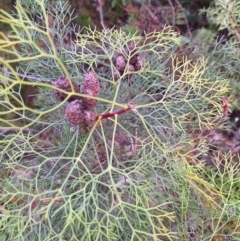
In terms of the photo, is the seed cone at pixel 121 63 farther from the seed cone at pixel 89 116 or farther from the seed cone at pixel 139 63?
the seed cone at pixel 89 116

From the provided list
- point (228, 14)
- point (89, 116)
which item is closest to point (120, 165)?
point (89, 116)

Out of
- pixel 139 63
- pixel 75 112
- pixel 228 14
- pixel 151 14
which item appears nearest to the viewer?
pixel 75 112

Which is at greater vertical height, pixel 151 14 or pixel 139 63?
pixel 139 63

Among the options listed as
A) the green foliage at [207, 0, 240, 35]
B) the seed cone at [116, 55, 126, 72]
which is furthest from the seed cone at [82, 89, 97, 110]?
the green foliage at [207, 0, 240, 35]

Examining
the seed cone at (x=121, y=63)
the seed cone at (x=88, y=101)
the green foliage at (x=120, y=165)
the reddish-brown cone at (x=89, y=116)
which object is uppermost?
the seed cone at (x=121, y=63)

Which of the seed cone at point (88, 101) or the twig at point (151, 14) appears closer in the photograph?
the seed cone at point (88, 101)

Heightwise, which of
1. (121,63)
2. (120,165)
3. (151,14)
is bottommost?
(120,165)

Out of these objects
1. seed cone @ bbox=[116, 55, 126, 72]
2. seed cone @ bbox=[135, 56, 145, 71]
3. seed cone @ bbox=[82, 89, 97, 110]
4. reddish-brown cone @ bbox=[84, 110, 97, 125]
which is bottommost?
reddish-brown cone @ bbox=[84, 110, 97, 125]

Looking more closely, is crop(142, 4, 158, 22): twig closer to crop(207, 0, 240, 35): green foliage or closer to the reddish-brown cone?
crop(207, 0, 240, 35): green foliage

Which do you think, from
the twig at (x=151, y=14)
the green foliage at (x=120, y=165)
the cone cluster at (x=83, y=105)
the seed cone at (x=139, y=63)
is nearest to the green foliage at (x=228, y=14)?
the twig at (x=151, y=14)

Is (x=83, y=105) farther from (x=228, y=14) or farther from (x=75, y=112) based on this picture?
(x=228, y=14)

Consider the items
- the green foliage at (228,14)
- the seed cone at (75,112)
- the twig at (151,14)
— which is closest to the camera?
the seed cone at (75,112)

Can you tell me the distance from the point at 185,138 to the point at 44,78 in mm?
432

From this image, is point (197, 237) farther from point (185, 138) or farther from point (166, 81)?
point (166, 81)
